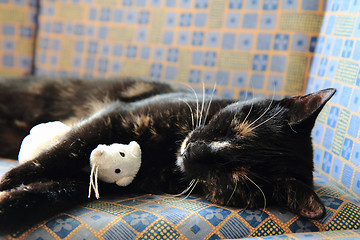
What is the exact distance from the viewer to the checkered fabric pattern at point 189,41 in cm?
185

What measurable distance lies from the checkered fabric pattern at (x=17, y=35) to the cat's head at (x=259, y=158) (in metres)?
1.39

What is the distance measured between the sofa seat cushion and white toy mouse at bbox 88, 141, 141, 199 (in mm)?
63

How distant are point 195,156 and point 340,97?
0.70 metres

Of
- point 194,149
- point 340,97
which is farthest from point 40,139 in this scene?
point 340,97

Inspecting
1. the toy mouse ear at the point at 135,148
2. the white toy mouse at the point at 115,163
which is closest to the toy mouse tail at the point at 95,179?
the white toy mouse at the point at 115,163

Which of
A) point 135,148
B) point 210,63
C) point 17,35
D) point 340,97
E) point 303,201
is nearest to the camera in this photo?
point 303,201

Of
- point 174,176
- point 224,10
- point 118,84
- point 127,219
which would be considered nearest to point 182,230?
point 127,219

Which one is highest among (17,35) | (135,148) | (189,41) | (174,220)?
(189,41)

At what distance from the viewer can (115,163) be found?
1.11 meters

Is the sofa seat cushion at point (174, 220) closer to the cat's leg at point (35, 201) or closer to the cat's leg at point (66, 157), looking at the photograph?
the cat's leg at point (35, 201)

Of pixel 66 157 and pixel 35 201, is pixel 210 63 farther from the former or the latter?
pixel 35 201

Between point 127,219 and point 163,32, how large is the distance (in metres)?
1.23

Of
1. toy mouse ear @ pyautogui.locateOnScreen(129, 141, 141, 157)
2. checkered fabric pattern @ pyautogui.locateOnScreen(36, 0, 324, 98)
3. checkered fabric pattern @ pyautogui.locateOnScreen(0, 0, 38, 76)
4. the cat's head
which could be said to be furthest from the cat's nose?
checkered fabric pattern @ pyautogui.locateOnScreen(0, 0, 38, 76)

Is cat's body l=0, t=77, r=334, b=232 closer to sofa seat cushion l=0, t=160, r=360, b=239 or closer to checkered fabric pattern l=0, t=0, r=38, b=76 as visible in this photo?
sofa seat cushion l=0, t=160, r=360, b=239
